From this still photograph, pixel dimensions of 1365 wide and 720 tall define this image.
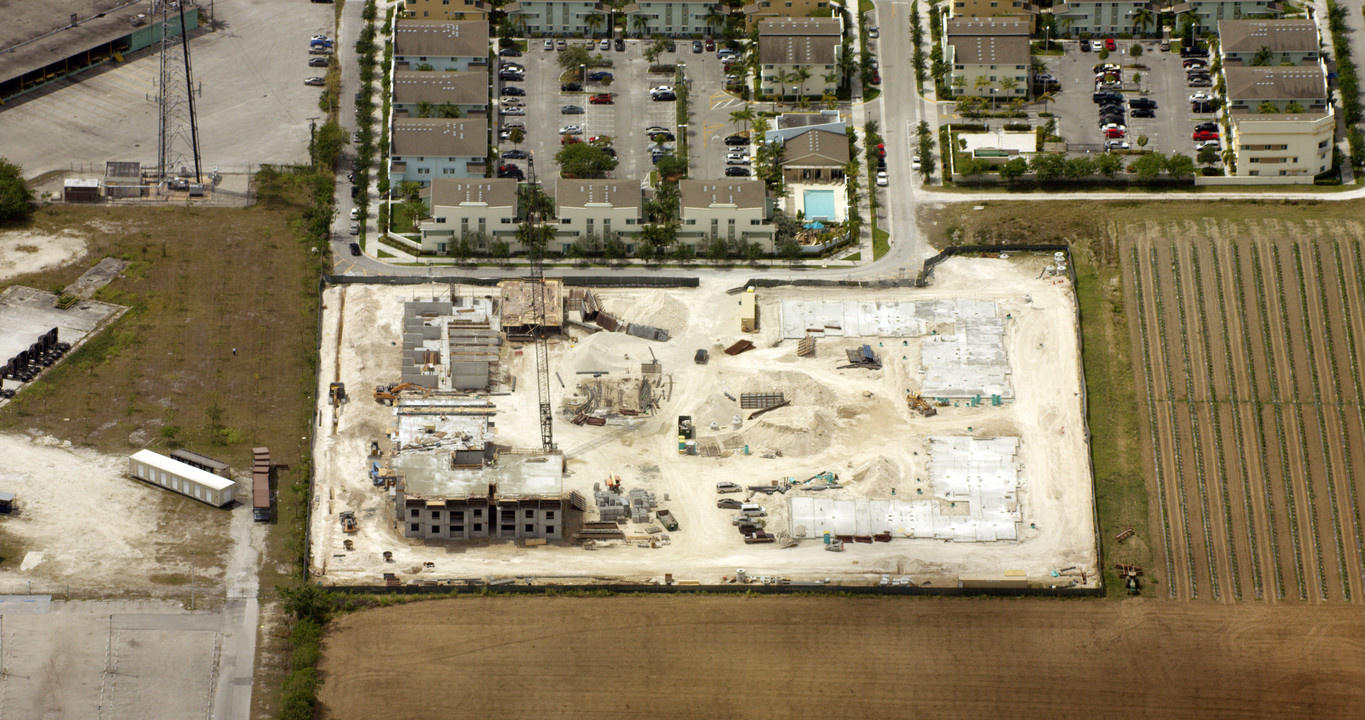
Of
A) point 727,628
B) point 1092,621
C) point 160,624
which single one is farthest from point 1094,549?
point 160,624

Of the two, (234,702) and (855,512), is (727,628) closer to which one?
(855,512)

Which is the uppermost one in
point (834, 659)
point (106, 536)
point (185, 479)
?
point (185, 479)

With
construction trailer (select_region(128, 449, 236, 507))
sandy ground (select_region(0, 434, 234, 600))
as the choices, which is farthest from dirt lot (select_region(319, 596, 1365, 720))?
construction trailer (select_region(128, 449, 236, 507))

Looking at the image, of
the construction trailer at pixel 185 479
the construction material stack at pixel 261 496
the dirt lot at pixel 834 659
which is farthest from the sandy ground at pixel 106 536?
the dirt lot at pixel 834 659

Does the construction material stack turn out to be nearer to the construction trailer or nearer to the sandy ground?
the sandy ground

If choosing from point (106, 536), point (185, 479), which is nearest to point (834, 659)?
point (185, 479)

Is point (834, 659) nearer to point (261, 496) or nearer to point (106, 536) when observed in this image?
point (261, 496)
